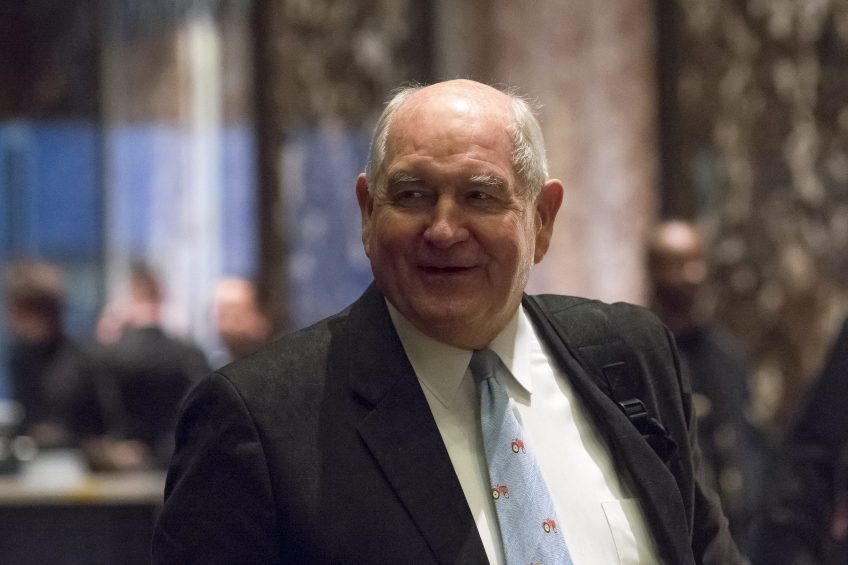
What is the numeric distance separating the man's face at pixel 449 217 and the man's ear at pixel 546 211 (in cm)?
13

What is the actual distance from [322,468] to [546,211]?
0.65m

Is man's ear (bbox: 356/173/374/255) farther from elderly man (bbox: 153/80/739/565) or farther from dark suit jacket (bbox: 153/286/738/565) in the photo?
dark suit jacket (bbox: 153/286/738/565)

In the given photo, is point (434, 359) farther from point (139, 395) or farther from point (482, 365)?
point (139, 395)

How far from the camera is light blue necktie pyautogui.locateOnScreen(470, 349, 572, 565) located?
2299 mm

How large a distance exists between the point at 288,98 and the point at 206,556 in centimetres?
630

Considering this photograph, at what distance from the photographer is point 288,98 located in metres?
8.27

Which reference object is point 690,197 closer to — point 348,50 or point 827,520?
point 348,50

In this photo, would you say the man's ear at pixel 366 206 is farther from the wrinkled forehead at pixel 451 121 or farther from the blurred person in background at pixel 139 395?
the blurred person in background at pixel 139 395

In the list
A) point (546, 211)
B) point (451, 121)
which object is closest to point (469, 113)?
point (451, 121)

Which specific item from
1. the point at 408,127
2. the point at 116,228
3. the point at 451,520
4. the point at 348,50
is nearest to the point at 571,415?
the point at 451,520

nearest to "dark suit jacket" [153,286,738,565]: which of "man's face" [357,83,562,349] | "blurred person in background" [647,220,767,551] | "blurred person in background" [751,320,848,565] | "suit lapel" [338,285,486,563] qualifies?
"suit lapel" [338,285,486,563]

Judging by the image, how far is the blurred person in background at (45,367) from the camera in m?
7.05

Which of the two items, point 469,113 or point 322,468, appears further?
point 469,113

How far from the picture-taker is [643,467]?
247 centimetres
